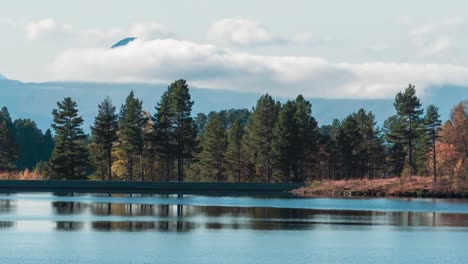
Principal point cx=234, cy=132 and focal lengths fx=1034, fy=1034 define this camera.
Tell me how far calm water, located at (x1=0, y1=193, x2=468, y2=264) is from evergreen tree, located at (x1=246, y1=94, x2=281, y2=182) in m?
48.4

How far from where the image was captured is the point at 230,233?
6506 centimetres

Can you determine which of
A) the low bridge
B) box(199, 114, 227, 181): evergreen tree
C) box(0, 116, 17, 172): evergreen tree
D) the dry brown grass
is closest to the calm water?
the low bridge

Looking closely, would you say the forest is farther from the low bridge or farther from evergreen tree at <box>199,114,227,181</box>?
the low bridge

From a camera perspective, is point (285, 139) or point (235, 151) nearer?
point (285, 139)

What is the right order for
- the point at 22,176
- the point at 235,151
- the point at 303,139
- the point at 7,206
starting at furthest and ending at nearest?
1. the point at 235,151
2. the point at 22,176
3. the point at 303,139
4. the point at 7,206

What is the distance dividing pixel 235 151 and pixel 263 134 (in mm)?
7881

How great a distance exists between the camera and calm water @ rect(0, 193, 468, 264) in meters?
52.4

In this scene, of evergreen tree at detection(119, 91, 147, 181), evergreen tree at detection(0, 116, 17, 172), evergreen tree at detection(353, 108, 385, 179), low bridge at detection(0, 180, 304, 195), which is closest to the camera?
low bridge at detection(0, 180, 304, 195)

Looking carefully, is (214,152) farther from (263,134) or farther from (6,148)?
(6,148)

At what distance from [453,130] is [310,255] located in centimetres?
9530

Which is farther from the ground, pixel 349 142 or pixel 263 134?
pixel 263 134

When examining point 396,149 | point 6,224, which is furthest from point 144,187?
point 6,224

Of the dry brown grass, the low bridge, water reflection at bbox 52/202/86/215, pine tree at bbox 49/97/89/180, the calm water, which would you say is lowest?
the calm water

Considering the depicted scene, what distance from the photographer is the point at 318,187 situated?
13350cm
